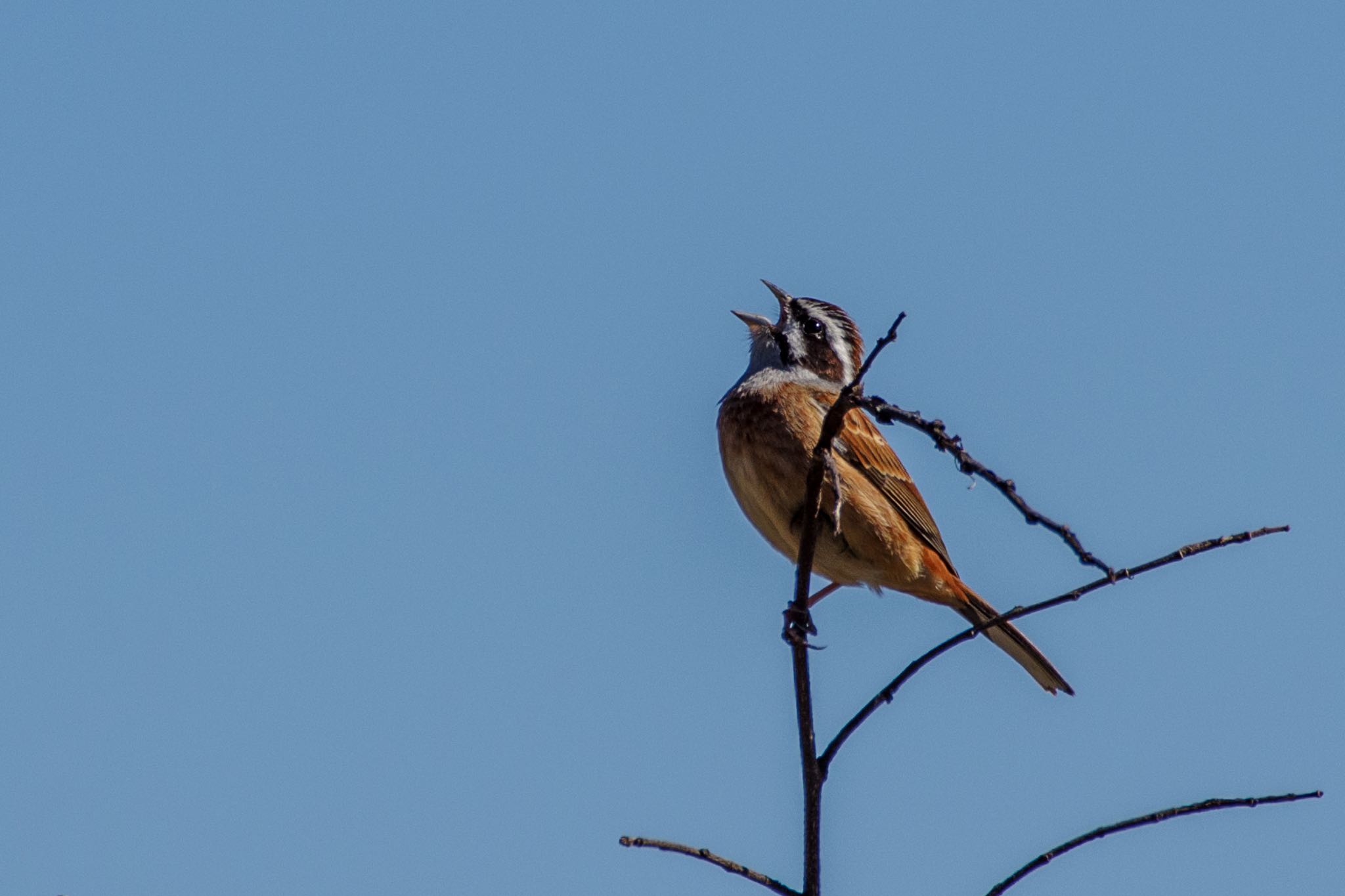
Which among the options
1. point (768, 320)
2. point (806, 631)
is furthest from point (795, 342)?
point (806, 631)

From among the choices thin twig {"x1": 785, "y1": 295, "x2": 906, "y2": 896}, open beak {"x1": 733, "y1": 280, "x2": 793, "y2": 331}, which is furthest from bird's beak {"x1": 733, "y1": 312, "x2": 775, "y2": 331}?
thin twig {"x1": 785, "y1": 295, "x2": 906, "y2": 896}

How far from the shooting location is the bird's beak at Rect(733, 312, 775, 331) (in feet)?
29.5

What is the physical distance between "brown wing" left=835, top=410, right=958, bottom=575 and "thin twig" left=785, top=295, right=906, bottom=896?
392 cm

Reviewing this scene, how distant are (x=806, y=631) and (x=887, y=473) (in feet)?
15.0

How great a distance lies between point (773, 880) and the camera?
125 inches

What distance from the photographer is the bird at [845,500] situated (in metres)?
7.44

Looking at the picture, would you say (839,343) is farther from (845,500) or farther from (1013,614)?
(1013,614)

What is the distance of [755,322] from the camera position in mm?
9023

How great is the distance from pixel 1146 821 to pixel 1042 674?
4.35 m

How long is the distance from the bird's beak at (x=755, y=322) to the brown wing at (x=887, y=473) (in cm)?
92

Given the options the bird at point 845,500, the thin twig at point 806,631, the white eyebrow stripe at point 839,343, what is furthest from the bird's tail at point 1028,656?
the thin twig at point 806,631

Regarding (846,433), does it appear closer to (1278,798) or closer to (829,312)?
(829,312)

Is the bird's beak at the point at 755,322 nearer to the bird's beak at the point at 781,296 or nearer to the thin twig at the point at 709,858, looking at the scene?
the bird's beak at the point at 781,296

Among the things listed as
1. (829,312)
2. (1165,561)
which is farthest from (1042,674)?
(1165,561)
